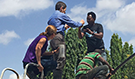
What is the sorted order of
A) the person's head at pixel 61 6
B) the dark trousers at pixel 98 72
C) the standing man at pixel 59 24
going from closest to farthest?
the standing man at pixel 59 24 → the dark trousers at pixel 98 72 → the person's head at pixel 61 6

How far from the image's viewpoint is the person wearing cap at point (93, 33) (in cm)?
658

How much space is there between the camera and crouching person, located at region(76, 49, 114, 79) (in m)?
5.97

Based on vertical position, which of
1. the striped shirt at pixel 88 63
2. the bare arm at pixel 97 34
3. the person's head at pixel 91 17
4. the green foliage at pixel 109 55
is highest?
the green foliage at pixel 109 55

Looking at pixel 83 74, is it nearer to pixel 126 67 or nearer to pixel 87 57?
pixel 87 57

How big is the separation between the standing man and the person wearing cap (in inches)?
19.1

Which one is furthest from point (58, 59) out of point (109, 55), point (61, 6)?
point (109, 55)

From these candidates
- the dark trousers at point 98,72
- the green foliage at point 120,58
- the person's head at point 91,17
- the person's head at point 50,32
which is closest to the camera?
the person's head at point 50,32

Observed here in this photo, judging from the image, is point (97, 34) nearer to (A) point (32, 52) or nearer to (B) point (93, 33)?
(B) point (93, 33)

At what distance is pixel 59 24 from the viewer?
6223 mm

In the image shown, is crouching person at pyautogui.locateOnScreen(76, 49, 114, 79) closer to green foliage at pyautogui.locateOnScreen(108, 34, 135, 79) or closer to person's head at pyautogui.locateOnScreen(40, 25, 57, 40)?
person's head at pyautogui.locateOnScreen(40, 25, 57, 40)

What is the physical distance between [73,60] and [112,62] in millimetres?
3203

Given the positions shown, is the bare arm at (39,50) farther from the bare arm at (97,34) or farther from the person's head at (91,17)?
the person's head at (91,17)

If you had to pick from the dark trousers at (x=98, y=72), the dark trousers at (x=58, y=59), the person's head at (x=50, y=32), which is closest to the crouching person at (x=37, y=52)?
the person's head at (x=50, y=32)

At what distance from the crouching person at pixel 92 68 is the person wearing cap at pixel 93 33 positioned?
26 cm
